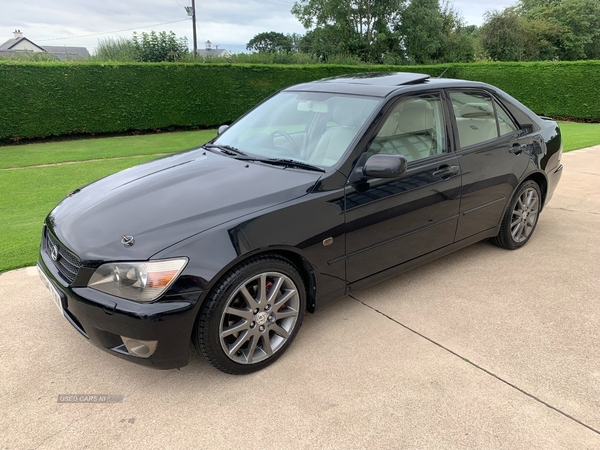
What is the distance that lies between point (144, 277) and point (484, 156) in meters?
2.93

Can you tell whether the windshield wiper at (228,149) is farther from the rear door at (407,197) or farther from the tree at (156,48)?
the tree at (156,48)

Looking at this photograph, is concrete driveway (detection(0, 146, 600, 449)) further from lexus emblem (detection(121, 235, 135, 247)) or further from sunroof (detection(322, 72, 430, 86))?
sunroof (detection(322, 72, 430, 86))

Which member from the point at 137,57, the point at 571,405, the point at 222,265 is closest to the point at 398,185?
the point at 222,265

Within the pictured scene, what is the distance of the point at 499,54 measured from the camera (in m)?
36.2

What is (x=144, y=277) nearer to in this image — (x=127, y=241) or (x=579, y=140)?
(x=127, y=241)

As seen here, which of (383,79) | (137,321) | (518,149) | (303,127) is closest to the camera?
(137,321)

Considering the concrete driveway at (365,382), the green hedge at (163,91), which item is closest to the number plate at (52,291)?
the concrete driveway at (365,382)

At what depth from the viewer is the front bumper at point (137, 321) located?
2215 millimetres

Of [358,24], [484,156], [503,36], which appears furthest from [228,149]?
[503,36]

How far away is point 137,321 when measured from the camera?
7.23ft

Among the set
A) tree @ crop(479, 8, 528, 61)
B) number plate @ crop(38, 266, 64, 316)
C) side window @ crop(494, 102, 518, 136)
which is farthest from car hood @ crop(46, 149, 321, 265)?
tree @ crop(479, 8, 528, 61)

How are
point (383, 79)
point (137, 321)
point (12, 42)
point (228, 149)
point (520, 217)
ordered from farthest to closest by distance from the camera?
point (12, 42)
point (520, 217)
point (383, 79)
point (228, 149)
point (137, 321)

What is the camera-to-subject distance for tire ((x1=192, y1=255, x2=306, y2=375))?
7.82ft

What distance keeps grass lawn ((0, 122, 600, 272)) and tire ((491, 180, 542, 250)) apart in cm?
451
